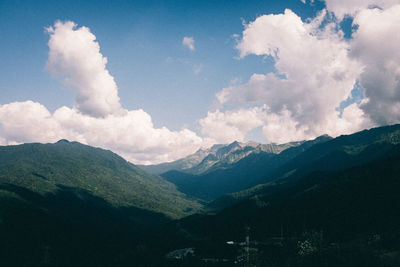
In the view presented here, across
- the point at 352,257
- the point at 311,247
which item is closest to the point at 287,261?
the point at 311,247

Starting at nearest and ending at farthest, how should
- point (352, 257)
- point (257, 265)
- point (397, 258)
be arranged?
point (397, 258) < point (352, 257) < point (257, 265)

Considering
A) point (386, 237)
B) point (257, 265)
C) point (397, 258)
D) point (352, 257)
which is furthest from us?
point (386, 237)

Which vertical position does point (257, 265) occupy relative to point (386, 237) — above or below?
below

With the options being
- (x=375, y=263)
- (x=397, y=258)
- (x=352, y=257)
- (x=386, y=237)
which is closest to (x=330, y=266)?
(x=352, y=257)

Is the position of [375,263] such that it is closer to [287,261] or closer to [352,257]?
[352,257]

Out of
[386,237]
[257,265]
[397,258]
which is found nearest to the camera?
[397,258]

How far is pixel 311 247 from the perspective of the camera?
619 feet

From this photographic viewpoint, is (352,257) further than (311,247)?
No

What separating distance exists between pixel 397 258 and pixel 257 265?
79.3 meters

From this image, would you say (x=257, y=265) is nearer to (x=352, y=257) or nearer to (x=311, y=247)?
(x=311, y=247)

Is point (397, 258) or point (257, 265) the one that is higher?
point (397, 258)

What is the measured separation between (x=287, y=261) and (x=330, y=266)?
28.6m

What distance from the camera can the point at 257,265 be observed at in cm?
18488

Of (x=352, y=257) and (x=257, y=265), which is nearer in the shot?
(x=352, y=257)
